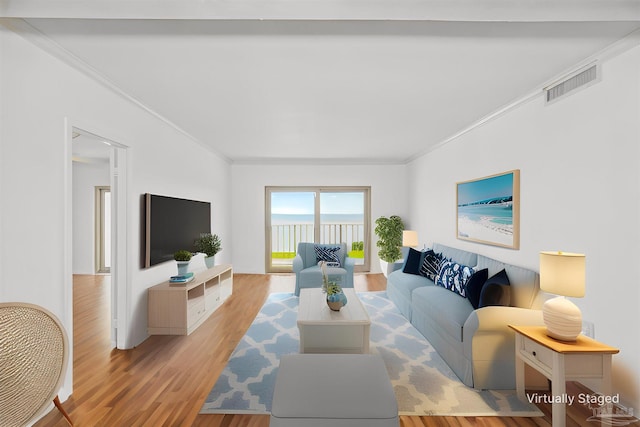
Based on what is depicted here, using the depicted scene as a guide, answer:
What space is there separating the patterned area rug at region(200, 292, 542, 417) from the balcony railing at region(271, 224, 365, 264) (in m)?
3.16

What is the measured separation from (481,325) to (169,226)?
3565 millimetres

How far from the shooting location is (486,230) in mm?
3693

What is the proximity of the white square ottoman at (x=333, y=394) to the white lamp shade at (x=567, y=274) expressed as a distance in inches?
51.6

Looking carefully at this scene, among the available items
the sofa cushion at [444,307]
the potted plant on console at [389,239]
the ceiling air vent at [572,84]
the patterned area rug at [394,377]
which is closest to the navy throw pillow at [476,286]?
the sofa cushion at [444,307]

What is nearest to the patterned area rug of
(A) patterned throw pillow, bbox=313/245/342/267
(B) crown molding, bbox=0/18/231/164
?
(A) patterned throw pillow, bbox=313/245/342/267

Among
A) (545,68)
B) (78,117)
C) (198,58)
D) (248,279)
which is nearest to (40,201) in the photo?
(78,117)

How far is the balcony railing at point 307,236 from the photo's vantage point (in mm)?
6984

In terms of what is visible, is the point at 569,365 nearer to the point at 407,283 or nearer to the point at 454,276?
the point at 454,276

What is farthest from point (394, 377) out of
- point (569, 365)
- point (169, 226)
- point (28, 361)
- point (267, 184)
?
point (267, 184)

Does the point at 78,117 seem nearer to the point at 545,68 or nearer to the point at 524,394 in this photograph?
the point at 545,68

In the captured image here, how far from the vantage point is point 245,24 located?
1913 millimetres

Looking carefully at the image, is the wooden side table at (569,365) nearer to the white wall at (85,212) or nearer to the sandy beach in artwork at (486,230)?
the sandy beach in artwork at (486,230)

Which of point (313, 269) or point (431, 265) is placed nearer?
point (431, 265)

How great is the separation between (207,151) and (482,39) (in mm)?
4494
